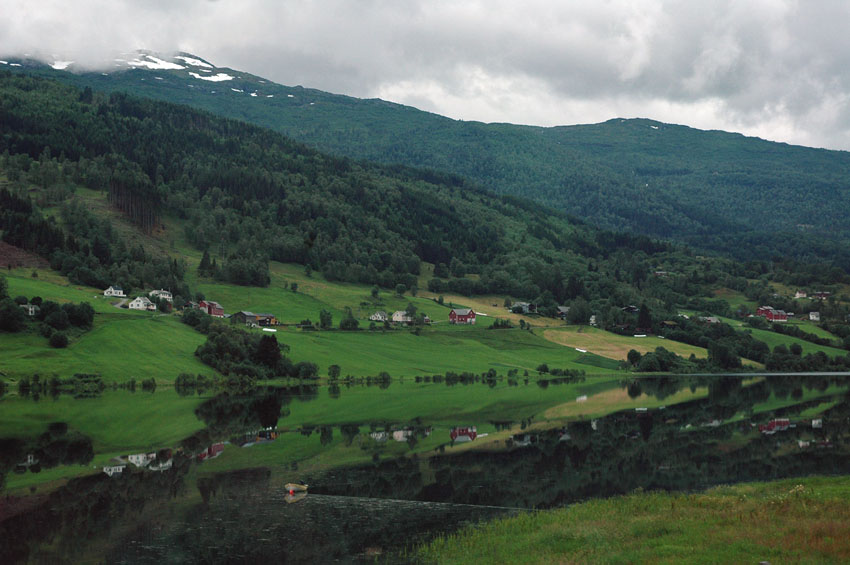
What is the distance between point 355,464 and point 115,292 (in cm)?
10761

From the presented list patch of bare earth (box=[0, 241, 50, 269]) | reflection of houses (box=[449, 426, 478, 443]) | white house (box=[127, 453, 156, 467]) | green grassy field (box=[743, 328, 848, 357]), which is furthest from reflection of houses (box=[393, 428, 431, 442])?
green grassy field (box=[743, 328, 848, 357])

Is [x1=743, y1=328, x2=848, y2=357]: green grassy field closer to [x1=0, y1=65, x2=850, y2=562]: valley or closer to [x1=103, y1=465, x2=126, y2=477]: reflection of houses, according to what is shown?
[x1=0, y1=65, x2=850, y2=562]: valley

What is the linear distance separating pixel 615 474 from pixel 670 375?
113m

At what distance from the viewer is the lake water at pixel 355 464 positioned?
34.8m

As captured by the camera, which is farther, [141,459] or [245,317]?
[245,317]

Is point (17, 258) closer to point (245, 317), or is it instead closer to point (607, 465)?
point (245, 317)

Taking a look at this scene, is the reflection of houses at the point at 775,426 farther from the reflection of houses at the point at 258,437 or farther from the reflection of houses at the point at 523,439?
the reflection of houses at the point at 258,437

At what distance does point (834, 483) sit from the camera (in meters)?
41.5

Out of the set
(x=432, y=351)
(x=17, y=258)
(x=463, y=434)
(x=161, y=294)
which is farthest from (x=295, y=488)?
(x=17, y=258)

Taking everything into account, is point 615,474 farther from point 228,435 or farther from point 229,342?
point 229,342

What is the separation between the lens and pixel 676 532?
99.7 ft

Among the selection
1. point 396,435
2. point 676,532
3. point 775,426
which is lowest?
point 396,435

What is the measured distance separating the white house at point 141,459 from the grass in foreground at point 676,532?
2764cm

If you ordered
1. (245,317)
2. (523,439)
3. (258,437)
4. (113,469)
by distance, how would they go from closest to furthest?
(113,469) < (258,437) < (523,439) < (245,317)
